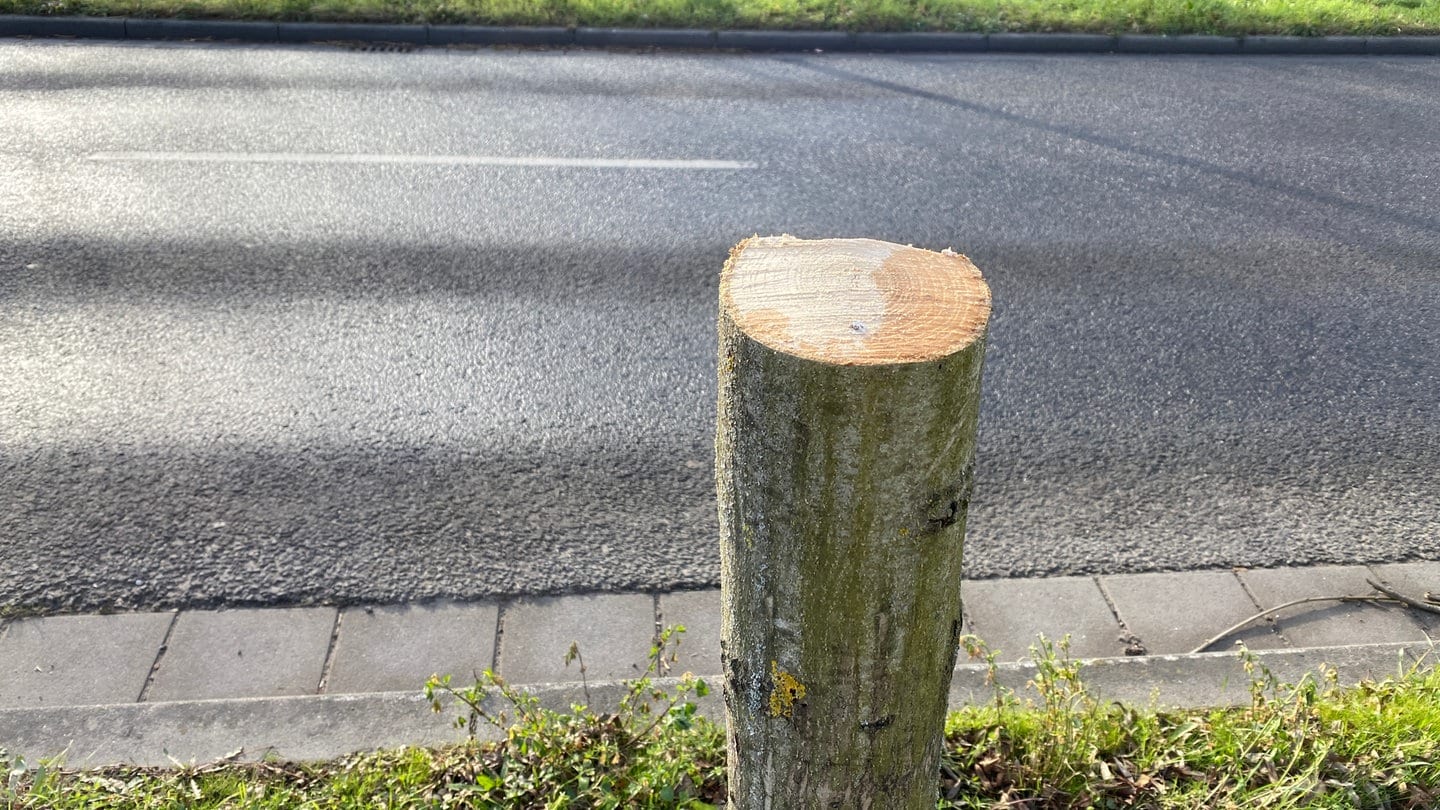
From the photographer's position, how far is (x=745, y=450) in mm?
1545

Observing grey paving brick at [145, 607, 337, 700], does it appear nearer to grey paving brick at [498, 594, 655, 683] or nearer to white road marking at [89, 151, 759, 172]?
grey paving brick at [498, 594, 655, 683]

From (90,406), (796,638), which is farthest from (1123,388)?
(90,406)

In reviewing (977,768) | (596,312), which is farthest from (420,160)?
(977,768)

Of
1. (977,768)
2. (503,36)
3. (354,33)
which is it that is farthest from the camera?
(503,36)

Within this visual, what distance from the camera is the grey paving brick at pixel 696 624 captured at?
10.2ft

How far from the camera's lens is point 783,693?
1680 millimetres

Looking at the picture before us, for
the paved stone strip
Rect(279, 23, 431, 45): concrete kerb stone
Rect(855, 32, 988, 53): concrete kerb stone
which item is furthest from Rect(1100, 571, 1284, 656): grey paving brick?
Rect(279, 23, 431, 45): concrete kerb stone

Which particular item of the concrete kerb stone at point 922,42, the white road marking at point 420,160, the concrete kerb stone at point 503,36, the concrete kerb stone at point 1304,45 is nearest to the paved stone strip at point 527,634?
the white road marking at point 420,160

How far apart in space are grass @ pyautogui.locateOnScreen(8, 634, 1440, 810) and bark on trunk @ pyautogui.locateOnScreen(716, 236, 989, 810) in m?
0.68

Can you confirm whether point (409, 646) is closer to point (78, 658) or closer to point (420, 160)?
point (78, 658)

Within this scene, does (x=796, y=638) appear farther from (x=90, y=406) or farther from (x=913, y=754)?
(x=90, y=406)

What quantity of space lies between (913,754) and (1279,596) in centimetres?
225

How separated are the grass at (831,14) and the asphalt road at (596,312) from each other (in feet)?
3.59

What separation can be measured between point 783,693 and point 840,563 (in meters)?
0.28
